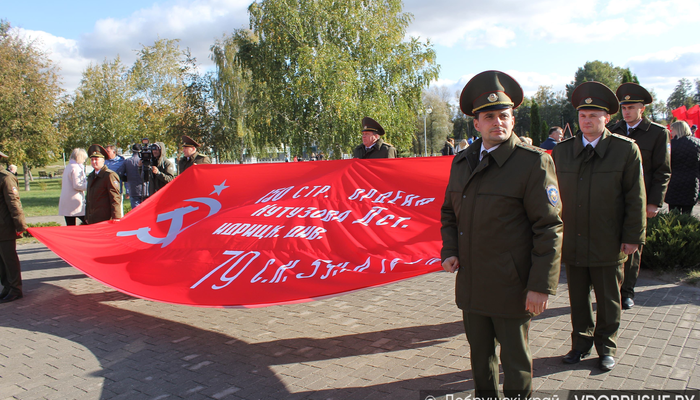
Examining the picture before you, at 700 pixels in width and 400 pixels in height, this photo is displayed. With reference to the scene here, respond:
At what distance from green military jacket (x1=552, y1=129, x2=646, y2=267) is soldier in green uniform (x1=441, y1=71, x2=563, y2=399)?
140 centimetres

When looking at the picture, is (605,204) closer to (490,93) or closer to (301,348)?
(490,93)

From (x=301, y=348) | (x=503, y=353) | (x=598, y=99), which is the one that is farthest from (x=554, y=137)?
(x=503, y=353)

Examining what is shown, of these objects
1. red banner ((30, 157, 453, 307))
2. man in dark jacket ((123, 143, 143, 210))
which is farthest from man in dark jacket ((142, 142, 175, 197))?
red banner ((30, 157, 453, 307))

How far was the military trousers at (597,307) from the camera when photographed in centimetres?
390

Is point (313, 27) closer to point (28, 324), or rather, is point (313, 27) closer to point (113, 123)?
point (113, 123)

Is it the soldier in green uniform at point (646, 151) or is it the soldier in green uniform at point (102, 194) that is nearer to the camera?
the soldier in green uniform at point (646, 151)

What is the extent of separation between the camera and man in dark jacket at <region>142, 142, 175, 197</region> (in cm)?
939

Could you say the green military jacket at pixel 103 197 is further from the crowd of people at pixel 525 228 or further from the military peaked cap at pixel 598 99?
the military peaked cap at pixel 598 99

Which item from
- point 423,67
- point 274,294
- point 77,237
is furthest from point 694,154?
point 423,67

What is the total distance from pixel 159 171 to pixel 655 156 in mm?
8397

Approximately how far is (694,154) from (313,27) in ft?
75.4

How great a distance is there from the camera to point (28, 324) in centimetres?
583

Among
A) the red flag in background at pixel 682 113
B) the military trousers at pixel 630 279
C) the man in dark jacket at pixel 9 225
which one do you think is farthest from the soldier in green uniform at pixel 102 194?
the red flag in background at pixel 682 113

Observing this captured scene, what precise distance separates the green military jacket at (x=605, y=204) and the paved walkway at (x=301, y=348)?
0.97 metres
